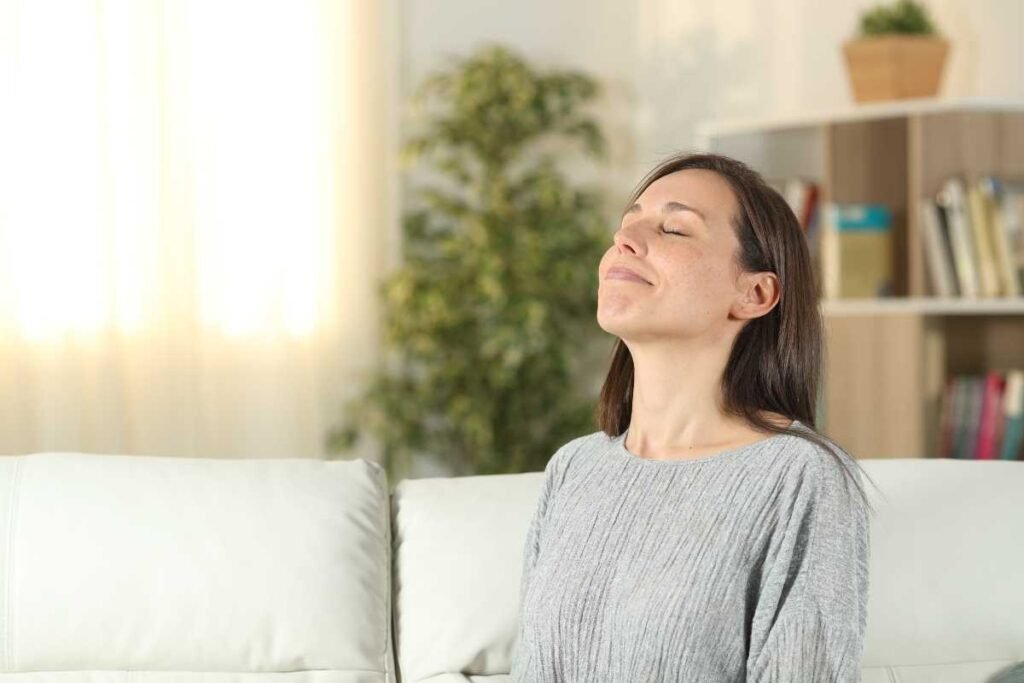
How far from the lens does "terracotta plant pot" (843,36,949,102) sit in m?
3.68

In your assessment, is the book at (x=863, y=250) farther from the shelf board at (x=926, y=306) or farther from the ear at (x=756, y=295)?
the ear at (x=756, y=295)

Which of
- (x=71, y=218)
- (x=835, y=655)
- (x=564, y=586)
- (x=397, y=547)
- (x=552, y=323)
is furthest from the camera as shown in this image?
(x=552, y=323)

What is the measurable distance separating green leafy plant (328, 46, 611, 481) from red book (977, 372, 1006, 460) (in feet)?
3.69

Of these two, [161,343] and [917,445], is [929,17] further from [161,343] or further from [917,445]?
[161,343]

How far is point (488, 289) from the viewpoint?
152 inches

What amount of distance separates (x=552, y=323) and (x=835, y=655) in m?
2.76

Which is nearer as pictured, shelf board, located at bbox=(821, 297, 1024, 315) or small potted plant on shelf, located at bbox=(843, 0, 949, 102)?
shelf board, located at bbox=(821, 297, 1024, 315)

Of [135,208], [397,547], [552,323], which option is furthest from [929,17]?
[397,547]

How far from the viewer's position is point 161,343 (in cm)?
368

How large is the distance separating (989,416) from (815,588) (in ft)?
8.35

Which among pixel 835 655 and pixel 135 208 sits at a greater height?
pixel 135 208

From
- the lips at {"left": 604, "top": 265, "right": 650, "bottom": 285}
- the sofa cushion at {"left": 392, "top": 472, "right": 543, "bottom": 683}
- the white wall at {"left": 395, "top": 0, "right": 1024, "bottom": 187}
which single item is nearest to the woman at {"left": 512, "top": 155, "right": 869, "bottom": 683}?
the lips at {"left": 604, "top": 265, "right": 650, "bottom": 285}

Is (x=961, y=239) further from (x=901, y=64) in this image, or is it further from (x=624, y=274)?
(x=624, y=274)

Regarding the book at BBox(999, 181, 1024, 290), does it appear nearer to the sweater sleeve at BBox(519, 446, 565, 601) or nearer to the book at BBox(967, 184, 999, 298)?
the book at BBox(967, 184, 999, 298)
